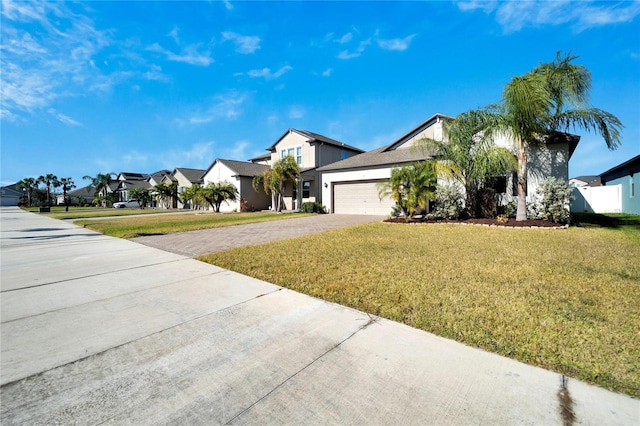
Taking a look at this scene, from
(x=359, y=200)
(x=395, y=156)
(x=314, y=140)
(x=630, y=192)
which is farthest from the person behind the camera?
(x=314, y=140)

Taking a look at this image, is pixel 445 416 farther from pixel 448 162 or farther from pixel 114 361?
pixel 448 162

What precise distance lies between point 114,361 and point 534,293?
5337mm

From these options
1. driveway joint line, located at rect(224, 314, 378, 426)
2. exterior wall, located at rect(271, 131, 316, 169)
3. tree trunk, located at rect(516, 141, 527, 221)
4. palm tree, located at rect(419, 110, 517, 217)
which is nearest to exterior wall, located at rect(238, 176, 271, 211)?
exterior wall, located at rect(271, 131, 316, 169)

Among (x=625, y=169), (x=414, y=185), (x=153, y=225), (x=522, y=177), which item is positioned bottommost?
(x=153, y=225)

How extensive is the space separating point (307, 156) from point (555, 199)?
712 inches

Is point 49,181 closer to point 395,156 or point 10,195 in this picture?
point 10,195

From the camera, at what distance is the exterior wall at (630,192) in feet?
52.9

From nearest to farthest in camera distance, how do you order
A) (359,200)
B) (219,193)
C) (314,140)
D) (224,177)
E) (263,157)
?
1. (359,200)
2. (314,140)
3. (219,193)
4. (224,177)
5. (263,157)

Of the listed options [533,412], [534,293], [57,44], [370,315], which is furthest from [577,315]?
[57,44]

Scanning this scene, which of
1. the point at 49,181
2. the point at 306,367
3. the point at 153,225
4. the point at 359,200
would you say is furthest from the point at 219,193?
the point at 49,181

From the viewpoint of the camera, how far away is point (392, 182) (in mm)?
13094

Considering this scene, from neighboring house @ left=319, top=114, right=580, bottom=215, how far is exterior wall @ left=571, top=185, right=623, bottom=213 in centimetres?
1036

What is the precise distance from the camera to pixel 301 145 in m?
25.0

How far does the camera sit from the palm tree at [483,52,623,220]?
10.1 meters
